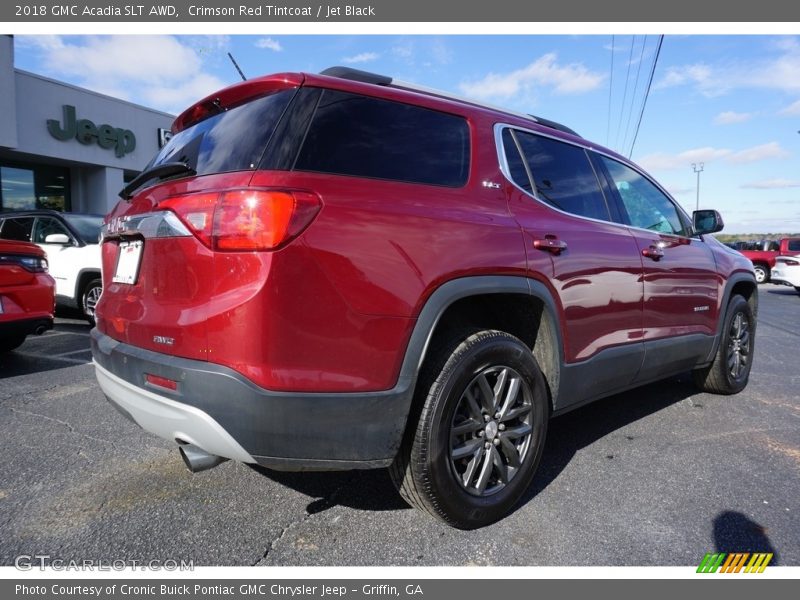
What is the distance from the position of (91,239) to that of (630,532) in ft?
23.9

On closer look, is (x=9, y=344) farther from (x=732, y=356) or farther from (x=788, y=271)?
(x=788, y=271)

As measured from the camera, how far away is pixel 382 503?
8.05ft

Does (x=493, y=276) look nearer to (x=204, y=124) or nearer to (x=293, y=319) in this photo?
(x=293, y=319)

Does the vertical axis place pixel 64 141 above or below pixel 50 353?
above

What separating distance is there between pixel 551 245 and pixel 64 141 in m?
16.4

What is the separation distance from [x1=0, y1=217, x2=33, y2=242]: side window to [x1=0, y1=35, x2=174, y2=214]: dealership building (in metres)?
7.65

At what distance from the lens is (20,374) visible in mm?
4660

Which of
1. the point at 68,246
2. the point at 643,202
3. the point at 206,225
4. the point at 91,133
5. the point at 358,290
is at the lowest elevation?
the point at 68,246

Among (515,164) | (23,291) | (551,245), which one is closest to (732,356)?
(551,245)

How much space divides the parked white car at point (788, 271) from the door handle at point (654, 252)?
14320mm

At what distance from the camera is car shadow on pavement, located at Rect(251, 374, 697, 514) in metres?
2.49

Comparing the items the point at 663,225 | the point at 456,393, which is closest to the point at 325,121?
the point at 456,393

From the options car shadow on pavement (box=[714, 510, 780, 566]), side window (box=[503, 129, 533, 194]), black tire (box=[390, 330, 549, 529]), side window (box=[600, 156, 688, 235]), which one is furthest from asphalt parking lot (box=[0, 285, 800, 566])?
side window (box=[503, 129, 533, 194])

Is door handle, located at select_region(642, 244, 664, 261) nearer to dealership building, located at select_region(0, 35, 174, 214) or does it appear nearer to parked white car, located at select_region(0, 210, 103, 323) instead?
parked white car, located at select_region(0, 210, 103, 323)
